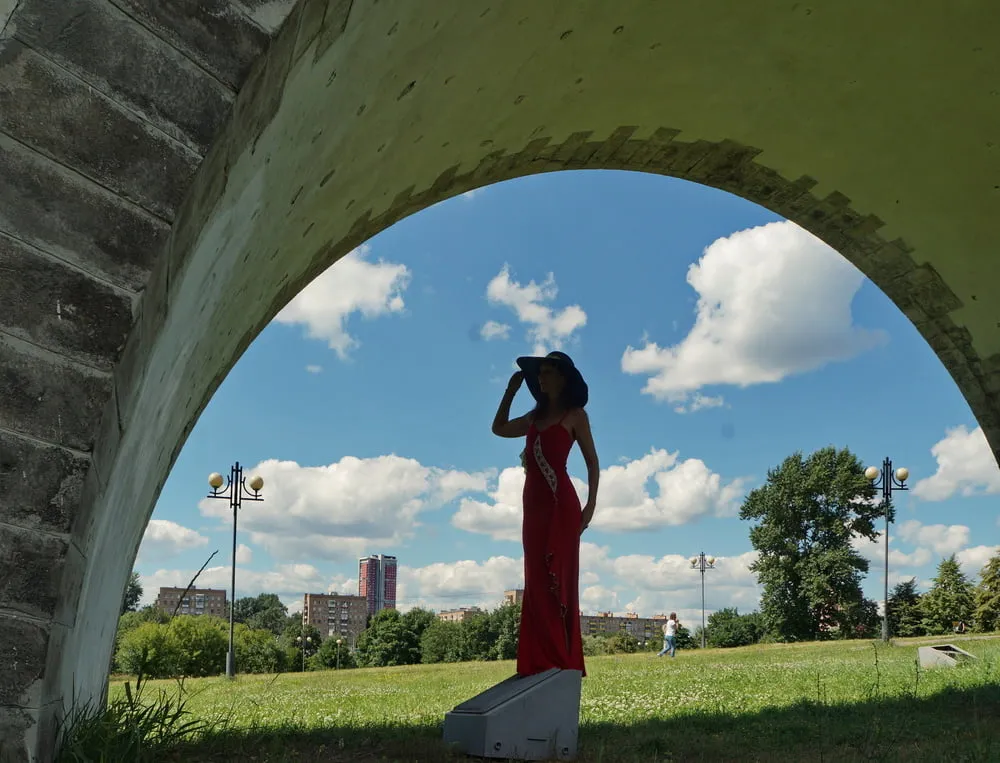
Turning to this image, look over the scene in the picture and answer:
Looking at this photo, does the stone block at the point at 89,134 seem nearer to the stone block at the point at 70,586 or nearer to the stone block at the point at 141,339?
the stone block at the point at 141,339

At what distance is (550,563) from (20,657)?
133 inches

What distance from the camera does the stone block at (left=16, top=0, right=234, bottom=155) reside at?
1.91 m

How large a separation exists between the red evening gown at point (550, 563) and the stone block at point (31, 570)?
3334mm

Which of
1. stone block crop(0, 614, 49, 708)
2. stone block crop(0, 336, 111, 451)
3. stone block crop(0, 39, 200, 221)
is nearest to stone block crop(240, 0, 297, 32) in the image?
stone block crop(0, 39, 200, 221)

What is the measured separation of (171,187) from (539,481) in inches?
134

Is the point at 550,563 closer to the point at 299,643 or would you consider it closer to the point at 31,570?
the point at 31,570

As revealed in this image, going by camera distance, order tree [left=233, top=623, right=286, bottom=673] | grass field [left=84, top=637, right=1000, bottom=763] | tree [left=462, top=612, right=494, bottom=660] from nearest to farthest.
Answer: grass field [left=84, top=637, right=1000, bottom=763] → tree [left=233, top=623, right=286, bottom=673] → tree [left=462, top=612, right=494, bottom=660]

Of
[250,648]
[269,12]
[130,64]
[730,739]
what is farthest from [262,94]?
[250,648]

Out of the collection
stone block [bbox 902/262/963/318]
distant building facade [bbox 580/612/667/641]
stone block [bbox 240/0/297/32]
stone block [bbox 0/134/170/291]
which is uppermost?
stone block [bbox 902/262/963/318]

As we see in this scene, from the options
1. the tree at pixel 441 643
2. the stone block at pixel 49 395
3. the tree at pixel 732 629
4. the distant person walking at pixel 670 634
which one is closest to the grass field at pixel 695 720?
the stone block at pixel 49 395

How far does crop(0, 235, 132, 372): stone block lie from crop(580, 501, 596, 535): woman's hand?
357 centimetres

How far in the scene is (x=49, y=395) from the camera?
1947 millimetres

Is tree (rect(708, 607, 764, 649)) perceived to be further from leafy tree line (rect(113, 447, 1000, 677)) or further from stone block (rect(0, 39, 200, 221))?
stone block (rect(0, 39, 200, 221))

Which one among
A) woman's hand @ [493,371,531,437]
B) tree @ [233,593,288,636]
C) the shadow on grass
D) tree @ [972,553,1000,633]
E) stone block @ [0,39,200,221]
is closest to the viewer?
stone block @ [0,39,200,221]
